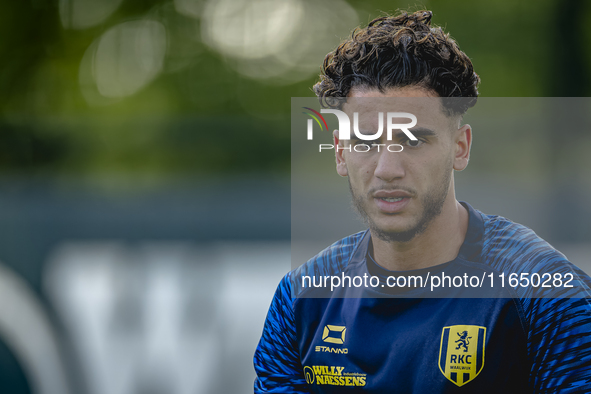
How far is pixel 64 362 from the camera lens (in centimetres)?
211

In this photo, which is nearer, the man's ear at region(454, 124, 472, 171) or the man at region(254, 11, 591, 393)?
the man at region(254, 11, 591, 393)

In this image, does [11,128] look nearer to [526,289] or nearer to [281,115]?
[281,115]

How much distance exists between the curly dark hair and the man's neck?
29cm

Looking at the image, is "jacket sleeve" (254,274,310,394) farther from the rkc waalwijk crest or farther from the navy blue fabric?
the rkc waalwijk crest

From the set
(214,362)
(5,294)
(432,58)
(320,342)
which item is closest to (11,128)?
Answer: (5,294)

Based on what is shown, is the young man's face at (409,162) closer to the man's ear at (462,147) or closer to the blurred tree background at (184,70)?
the man's ear at (462,147)

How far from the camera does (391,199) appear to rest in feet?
4.10

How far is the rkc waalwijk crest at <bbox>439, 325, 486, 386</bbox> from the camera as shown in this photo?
1159 mm

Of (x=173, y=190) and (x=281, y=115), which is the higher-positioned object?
(x=281, y=115)

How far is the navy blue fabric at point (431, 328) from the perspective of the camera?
1.06 metres

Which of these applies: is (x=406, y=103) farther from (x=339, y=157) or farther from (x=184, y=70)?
(x=184, y=70)

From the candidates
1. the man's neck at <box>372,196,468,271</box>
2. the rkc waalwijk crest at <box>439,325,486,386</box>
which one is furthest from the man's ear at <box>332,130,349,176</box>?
the rkc waalwijk crest at <box>439,325,486,386</box>

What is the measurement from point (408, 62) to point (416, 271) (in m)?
0.58

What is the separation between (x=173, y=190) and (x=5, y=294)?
0.97m
